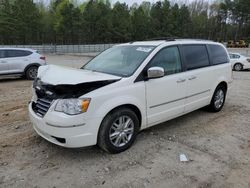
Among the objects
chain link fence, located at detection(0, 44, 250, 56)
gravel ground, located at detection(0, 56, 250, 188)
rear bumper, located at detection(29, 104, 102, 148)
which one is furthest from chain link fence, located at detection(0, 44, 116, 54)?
rear bumper, located at detection(29, 104, 102, 148)

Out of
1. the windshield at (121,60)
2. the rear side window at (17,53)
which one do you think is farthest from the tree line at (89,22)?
the windshield at (121,60)

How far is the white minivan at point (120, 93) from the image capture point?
3.59 m

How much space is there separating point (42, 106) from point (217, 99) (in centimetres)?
407

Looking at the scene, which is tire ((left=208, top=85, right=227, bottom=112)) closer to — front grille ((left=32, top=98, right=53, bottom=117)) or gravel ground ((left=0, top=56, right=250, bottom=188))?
gravel ground ((left=0, top=56, right=250, bottom=188))

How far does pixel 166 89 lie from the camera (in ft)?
14.9

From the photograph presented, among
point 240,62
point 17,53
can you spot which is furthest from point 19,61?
point 240,62

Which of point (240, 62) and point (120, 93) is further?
point (240, 62)

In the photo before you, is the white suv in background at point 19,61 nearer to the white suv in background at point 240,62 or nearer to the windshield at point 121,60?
the windshield at point 121,60

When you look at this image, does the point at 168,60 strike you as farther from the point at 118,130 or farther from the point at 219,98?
the point at 219,98

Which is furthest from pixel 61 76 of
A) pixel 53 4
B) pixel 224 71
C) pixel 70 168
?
pixel 53 4

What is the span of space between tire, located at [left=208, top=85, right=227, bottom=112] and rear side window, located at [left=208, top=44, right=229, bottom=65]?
2.00ft

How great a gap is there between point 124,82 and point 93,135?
36.2 inches

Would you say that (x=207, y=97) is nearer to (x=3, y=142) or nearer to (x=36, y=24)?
(x=3, y=142)

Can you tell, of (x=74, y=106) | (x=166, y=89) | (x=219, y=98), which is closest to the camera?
(x=74, y=106)
